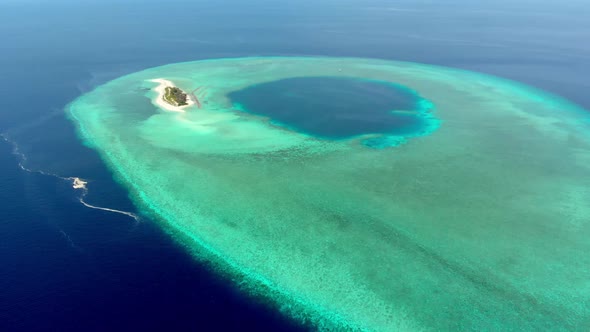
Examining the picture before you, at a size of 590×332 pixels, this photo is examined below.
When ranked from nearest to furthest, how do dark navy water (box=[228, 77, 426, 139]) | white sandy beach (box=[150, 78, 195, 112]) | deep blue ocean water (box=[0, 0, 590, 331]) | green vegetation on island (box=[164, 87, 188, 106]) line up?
deep blue ocean water (box=[0, 0, 590, 331])
dark navy water (box=[228, 77, 426, 139])
white sandy beach (box=[150, 78, 195, 112])
green vegetation on island (box=[164, 87, 188, 106])

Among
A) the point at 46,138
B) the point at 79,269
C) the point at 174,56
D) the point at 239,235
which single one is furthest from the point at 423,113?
the point at 174,56

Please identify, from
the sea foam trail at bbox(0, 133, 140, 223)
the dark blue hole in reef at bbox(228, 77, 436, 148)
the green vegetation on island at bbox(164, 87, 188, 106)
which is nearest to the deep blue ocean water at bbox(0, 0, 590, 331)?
the sea foam trail at bbox(0, 133, 140, 223)

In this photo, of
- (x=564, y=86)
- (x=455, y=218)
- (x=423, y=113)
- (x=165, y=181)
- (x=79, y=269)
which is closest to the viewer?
(x=79, y=269)

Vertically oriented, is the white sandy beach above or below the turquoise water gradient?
above

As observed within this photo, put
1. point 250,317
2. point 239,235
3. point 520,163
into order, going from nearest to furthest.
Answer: point 250,317
point 239,235
point 520,163

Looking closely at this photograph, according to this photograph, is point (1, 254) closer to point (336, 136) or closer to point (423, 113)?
point (336, 136)

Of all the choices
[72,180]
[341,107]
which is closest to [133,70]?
[72,180]

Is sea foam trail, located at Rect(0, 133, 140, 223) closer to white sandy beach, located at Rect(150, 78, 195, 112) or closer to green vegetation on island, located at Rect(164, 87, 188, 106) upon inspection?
white sandy beach, located at Rect(150, 78, 195, 112)
